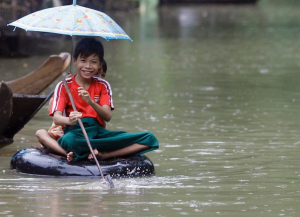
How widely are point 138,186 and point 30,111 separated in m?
2.54

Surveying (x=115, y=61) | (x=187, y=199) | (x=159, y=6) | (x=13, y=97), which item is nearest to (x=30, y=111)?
(x=13, y=97)

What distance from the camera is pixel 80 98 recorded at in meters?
6.70

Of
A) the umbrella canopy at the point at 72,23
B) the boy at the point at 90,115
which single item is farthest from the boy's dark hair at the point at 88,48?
the umbrella canopy at the point at 72,23

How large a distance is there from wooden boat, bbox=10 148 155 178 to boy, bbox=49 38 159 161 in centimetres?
9

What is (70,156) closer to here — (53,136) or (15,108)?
(53,136)

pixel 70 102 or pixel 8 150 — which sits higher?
pixel 70 102

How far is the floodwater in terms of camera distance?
5621mm

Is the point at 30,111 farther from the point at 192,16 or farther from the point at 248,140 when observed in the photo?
the point at 192,16

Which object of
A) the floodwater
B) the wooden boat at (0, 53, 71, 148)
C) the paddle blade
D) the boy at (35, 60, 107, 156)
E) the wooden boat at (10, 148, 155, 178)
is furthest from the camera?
the wooden boat at (0, 53, 71, 148)

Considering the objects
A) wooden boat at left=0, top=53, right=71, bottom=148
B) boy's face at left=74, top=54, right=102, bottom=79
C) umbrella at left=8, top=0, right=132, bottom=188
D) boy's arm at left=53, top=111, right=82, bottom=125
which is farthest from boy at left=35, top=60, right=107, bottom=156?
wooden boat at left=0, top=53, right=71, bottom=148

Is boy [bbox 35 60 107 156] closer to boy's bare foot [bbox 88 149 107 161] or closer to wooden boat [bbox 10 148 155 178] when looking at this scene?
wooden boat [bbox 10 148 155 178]

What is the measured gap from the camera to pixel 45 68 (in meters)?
9.98

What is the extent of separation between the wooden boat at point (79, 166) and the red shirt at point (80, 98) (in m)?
0.43

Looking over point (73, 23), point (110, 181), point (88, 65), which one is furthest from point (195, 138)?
point (73, 23)
